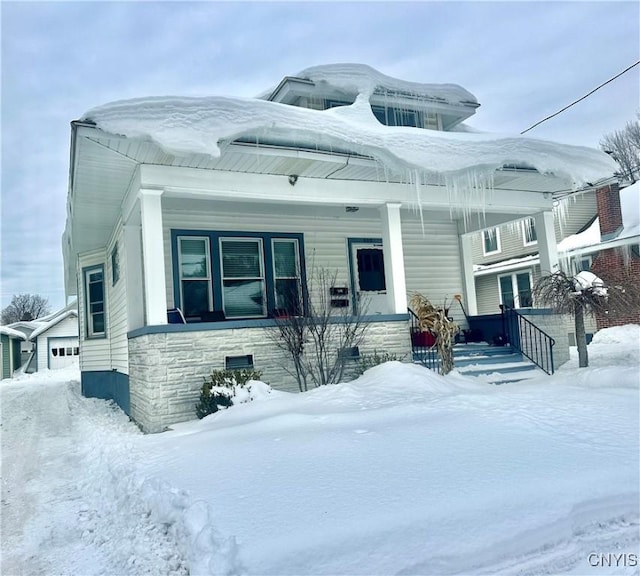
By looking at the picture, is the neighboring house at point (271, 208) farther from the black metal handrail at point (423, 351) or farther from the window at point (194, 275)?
the black metal handrail at point (423, 351)

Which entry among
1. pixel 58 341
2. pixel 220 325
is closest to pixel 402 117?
pixel 220 325

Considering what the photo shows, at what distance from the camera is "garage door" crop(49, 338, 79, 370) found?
1203 inches

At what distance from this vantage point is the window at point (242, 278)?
9969 millimetres

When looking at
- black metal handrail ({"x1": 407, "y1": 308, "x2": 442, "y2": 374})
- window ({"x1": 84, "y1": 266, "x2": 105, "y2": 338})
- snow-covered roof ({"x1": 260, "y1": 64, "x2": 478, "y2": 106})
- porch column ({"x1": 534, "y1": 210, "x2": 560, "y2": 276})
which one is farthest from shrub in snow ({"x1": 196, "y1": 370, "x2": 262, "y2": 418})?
window ({"x1": 84, "y1": 266, "x2": 105, "y2": 338})

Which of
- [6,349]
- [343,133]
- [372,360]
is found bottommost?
[372,360]

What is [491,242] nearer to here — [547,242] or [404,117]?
[404,117]

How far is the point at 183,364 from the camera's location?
24.1ft

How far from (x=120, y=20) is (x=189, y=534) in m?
10.0

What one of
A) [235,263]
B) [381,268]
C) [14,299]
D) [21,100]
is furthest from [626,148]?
[14,299]

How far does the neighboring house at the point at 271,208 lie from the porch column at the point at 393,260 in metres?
0.03

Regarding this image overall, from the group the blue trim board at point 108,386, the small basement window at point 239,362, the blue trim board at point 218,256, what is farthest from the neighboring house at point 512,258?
the small basement window at point 239,362

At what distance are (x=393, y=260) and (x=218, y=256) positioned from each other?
3.30 meters

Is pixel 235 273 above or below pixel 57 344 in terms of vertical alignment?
above

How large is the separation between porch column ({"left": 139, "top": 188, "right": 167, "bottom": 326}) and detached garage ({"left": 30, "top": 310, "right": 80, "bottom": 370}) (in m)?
25.4
